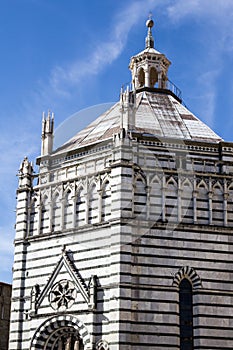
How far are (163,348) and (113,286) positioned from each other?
282 centimetres

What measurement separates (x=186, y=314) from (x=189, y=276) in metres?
1.41

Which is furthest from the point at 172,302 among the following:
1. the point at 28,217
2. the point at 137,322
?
the point at 28,217

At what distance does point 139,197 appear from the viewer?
25250mm

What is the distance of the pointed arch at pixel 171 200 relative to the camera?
82.7 feet

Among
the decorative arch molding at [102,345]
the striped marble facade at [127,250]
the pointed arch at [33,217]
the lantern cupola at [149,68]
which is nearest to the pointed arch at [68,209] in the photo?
the striped marble facade at [127,250]

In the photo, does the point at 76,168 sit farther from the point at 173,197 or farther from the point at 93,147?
the point at 173,197

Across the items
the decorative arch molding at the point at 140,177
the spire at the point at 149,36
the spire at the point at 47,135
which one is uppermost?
the spire at the point at 149,36

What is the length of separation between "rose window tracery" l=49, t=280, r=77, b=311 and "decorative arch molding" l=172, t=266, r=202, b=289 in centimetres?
392

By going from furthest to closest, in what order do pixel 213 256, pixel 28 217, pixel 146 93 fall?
1. pixel 146 93
2. pixel 28 217
3. pixel 213 256

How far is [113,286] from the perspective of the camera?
23688mm

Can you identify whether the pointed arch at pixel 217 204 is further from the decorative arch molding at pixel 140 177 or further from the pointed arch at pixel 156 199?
the decorative arch molding at pixel 140 177

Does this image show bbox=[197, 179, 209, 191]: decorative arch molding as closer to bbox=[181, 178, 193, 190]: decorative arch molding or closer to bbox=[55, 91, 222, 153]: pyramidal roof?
bbox=[181, 178, 193, 190]: decorative arch molding

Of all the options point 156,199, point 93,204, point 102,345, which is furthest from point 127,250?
point 102,345

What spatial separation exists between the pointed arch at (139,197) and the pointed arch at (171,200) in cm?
89
